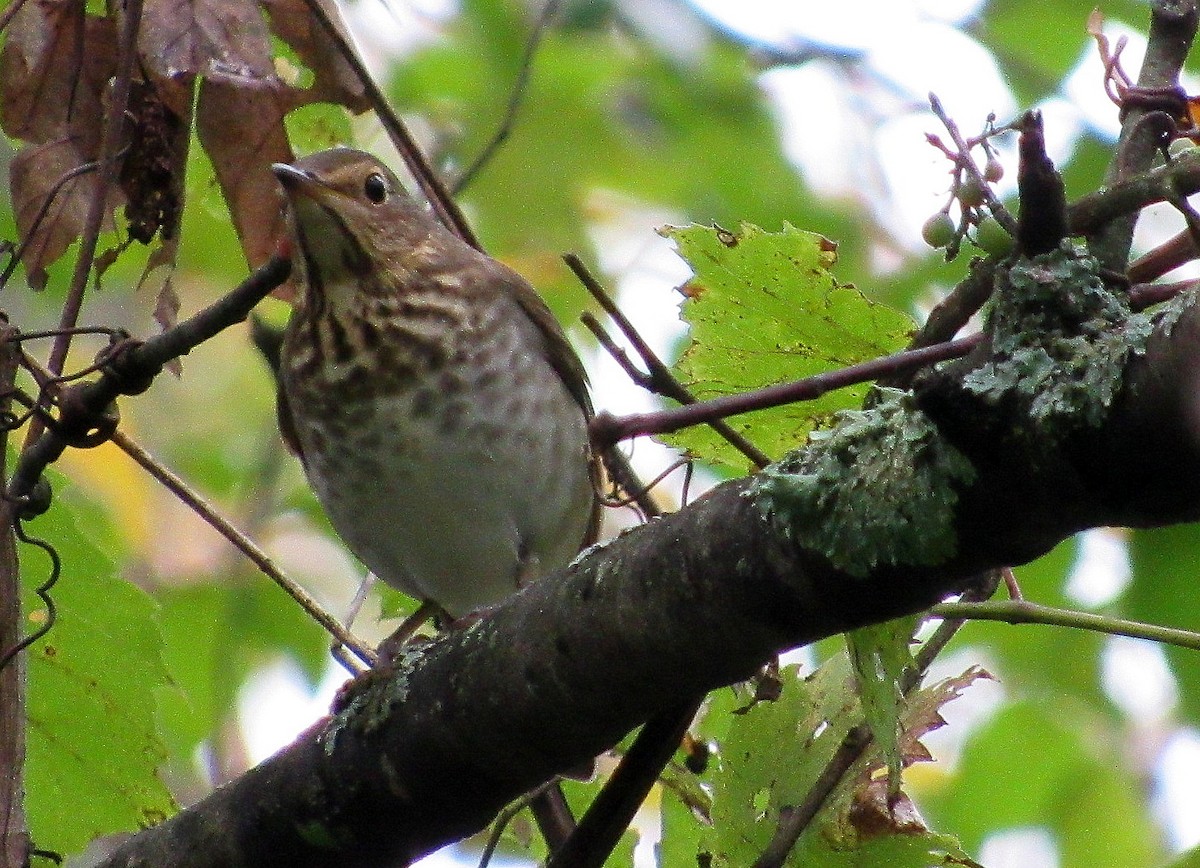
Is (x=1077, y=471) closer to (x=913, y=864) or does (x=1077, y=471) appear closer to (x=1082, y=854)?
(x=913, y=864)

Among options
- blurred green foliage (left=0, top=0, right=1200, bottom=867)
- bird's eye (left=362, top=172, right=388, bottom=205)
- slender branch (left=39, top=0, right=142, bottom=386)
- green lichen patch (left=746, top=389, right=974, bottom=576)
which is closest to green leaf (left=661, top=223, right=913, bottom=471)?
blurred green foliage (left=0, top=0, right=1200, bottom=867)

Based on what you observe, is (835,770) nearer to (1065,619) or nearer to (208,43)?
(1065,619)

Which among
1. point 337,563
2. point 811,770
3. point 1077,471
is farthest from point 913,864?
point 337,563

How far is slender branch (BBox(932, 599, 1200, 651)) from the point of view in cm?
185

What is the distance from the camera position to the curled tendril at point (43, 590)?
192 cm

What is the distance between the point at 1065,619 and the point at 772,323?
0.53 m

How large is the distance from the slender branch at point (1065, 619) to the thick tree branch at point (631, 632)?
442 mm

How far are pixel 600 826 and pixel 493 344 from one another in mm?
1423

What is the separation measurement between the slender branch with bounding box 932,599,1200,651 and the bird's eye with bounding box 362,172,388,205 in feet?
5.78

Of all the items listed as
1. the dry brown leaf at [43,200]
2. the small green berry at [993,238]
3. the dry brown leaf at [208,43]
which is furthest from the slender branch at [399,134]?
the small green berry at [993,238]

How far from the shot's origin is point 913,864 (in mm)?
2189

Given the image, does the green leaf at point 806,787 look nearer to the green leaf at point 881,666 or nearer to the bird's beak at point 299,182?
the green leaf at point 881,666

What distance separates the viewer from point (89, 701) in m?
2.37

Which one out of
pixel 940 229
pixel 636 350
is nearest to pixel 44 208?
pixel 636 350
